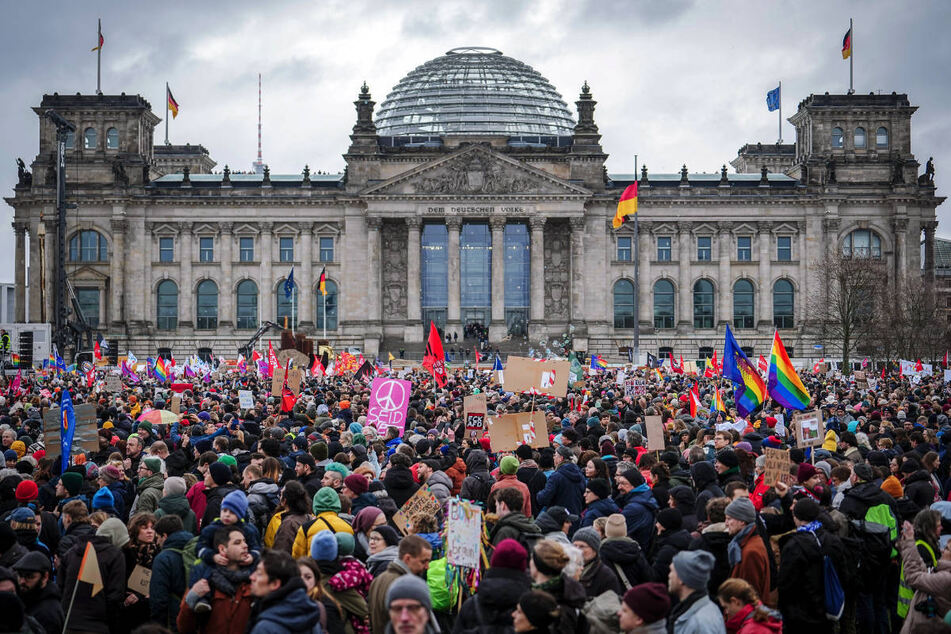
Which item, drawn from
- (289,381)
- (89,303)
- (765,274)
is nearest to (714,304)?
(765,274)

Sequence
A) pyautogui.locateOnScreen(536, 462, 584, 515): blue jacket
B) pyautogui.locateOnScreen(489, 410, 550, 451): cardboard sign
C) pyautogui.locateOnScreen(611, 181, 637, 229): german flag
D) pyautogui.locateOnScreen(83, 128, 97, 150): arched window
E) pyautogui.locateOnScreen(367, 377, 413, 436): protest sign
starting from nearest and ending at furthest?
pyautogui.locateOnScreen(536, 462, 584, 515): blue jacket → pyautogui.locateOnScreen(489, 410, 550, 451): cardboard sign → pyautogui.locateOnScreen(367, 377, 413, 436): protest sign → pyautogui.locateOnScreen(611, 181, 637, 229): german flag → pyautogui.locateOnScreen(83, 128, 97, 150): arched window

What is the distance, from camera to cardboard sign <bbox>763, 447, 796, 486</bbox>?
12.7 m

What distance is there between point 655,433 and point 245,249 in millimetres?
66687

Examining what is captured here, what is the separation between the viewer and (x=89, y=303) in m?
80.3

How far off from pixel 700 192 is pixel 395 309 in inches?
996

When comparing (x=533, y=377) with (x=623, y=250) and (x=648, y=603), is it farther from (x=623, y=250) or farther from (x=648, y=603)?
(x=623, y=250)

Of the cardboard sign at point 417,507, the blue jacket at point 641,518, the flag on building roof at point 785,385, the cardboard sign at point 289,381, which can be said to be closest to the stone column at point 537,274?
the cardboard sign at point 289,381

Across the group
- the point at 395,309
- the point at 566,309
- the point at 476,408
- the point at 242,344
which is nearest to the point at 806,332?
the point at 566,309

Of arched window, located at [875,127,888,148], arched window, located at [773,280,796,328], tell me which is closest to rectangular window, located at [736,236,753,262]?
arched window, located at [773,280,796,328]

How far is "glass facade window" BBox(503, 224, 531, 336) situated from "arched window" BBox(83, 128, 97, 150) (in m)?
33.4

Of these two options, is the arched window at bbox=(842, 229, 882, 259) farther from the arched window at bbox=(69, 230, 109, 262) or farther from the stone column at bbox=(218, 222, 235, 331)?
the arched window at bbox=(69, 230, 109, 262)

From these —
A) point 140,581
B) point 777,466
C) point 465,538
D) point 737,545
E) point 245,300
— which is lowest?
point 140,581

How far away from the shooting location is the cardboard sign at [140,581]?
10078mm

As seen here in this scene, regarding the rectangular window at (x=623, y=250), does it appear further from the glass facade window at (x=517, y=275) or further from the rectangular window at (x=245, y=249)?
the rectangular window at (x=245, y=249)
